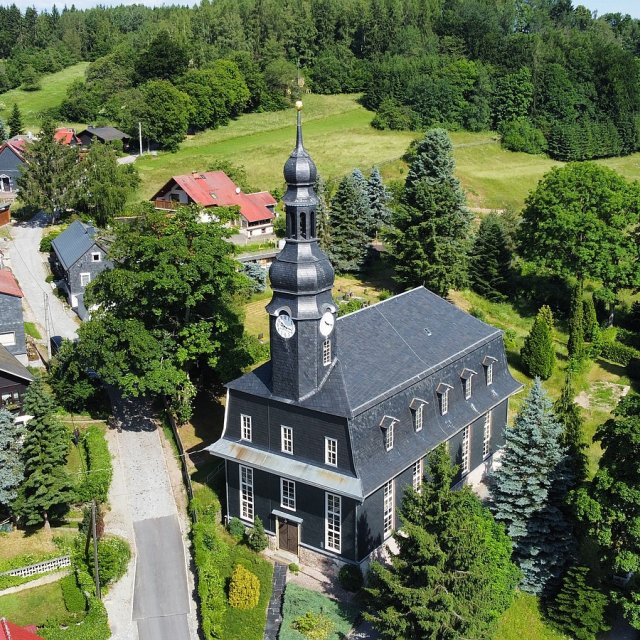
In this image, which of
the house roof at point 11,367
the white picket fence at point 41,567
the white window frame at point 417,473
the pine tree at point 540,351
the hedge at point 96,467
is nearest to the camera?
the white picket fence at point 41,567

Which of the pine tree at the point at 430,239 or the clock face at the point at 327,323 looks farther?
the pine tree at the point at 430,239

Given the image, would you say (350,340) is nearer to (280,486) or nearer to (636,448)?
(280,486)

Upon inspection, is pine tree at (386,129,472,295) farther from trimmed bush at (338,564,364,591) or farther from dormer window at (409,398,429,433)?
trimmed bush at (338,564,364,591)

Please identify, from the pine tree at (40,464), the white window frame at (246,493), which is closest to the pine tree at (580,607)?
the white window frame at (246,493)

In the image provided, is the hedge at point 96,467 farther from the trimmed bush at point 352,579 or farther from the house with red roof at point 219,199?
the house with red roof at point 219,199

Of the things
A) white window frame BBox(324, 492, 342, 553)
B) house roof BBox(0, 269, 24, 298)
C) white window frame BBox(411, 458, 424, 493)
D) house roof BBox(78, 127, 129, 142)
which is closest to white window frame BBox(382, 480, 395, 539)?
white window frame BBox(411, 458, 424, 493)

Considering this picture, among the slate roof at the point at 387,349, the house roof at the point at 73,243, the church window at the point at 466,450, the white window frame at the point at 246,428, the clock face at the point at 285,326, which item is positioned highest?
the clock face at the point at 285,326
